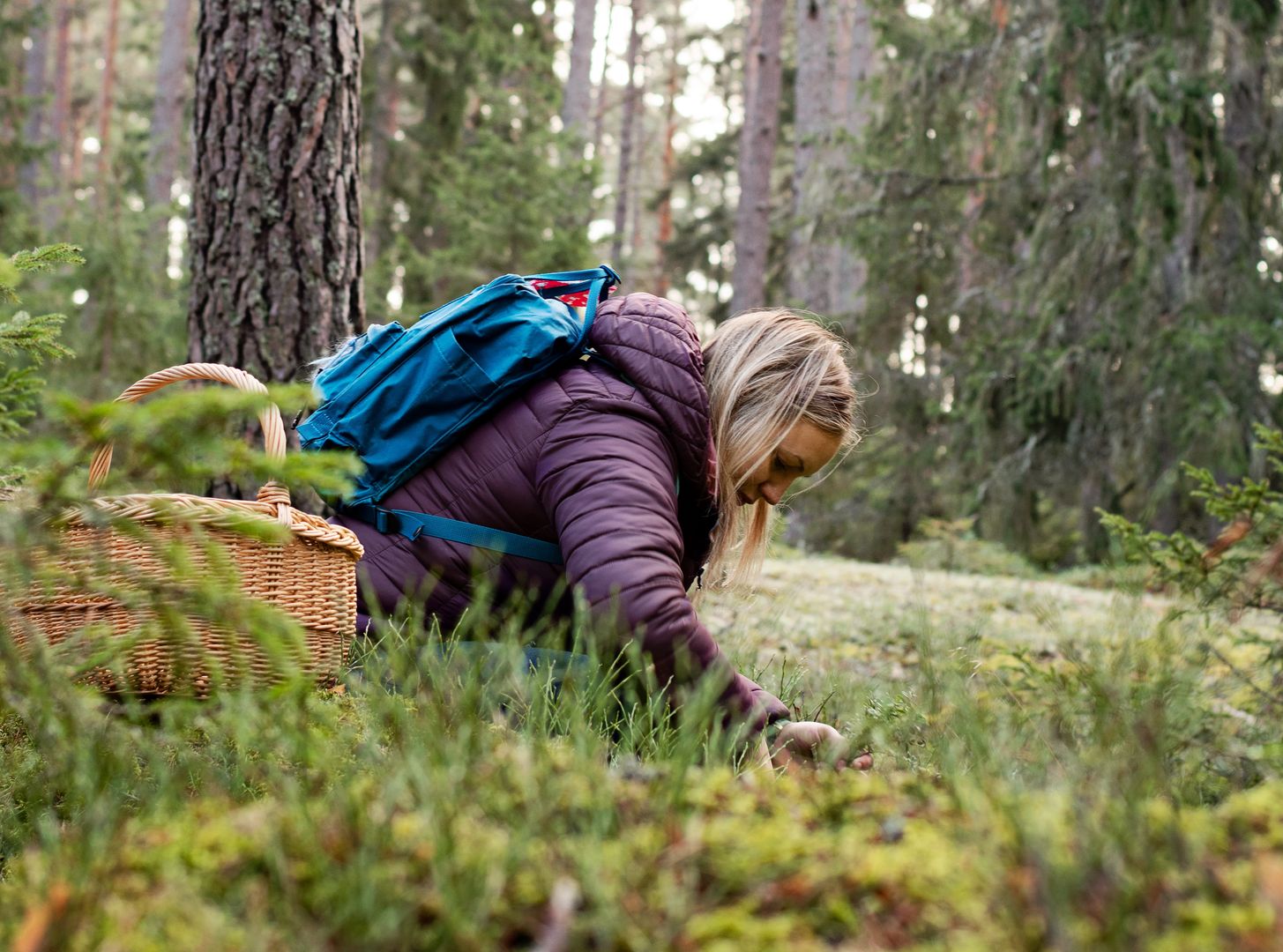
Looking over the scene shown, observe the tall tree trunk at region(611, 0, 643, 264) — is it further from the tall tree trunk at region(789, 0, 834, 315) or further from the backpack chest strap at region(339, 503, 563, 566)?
the backpack chest strap at region(339, 503, 563, 566)

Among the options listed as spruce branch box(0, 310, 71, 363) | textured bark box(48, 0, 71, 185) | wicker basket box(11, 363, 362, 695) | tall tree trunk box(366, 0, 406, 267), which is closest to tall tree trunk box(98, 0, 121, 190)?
textured bark box(48, 0, 71, 185)

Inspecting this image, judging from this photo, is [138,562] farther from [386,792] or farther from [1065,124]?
[1065,124]

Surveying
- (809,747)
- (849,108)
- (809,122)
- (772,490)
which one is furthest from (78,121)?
(809,747)

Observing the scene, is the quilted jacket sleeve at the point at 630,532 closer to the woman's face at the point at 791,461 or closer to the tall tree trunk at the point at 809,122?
the woman's face at the point at 791,461

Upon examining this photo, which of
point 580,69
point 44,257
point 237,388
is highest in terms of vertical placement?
point 580,69

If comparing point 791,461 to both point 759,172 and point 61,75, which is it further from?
point 61,75

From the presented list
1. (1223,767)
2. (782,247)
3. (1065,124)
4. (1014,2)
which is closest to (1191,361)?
(1065,124)

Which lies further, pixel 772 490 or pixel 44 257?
pixel 772 490

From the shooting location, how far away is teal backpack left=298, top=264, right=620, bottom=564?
2750mm

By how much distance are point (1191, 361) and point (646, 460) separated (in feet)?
26.6

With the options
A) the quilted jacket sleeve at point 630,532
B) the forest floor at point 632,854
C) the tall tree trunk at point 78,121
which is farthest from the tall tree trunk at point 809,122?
the tall tree trunk at point 78,121

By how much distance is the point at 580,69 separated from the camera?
55.2ft

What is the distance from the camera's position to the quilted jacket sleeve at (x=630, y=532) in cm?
229

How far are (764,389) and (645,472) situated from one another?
0.65 metres
